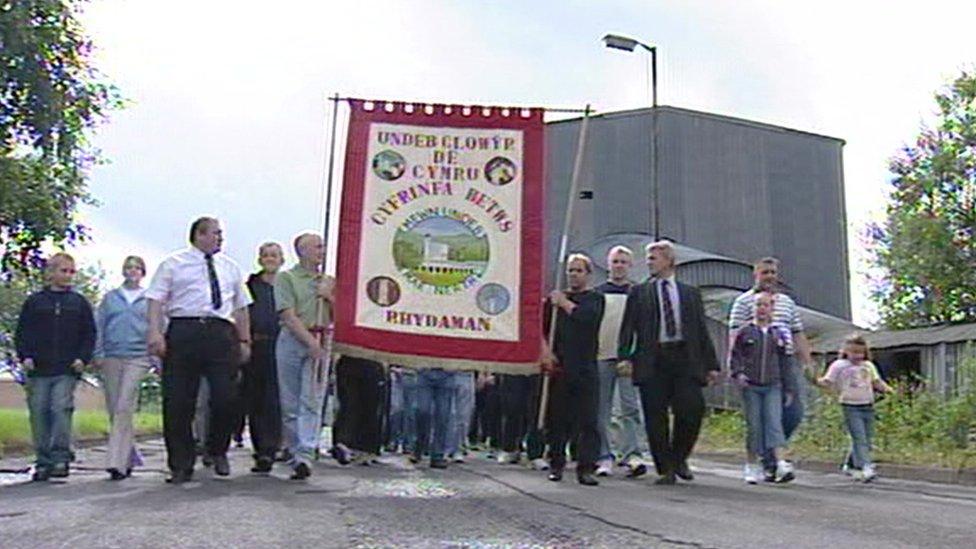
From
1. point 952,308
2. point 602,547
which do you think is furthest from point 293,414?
point 952,308

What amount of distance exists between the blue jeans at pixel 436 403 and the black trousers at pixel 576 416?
6.17ft

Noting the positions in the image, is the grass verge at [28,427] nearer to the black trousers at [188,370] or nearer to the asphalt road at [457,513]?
the black trousers at [188,370]

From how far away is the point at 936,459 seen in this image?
1370cm

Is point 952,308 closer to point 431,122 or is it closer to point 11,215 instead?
point 11,215

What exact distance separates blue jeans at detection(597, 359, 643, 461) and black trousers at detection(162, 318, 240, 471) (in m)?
3.37

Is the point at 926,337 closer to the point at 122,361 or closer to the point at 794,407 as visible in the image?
the point at 794,407

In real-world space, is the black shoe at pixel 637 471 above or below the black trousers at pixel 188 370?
below

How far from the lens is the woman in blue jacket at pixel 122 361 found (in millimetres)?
9625

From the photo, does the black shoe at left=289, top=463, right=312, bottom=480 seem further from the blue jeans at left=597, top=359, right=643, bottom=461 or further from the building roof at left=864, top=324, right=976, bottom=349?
the building roof at left=864, top=324, right=976, bottom=349

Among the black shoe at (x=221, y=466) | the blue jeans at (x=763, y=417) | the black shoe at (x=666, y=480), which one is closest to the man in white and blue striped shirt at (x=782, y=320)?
the blue jeans at (x=763, y=417)

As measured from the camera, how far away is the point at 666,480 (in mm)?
9758

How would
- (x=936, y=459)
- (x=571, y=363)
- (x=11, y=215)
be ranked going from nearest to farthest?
(x=571, y=363)
(x=936, y=459)
(x=11, y=215)

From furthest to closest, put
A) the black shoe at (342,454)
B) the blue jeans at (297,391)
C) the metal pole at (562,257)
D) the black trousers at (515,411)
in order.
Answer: the black trousers at (515,411), the black shoe at (342,454), the metal pole at (562,257), the blue jeans at (297,391)

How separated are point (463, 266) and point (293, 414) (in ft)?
5.28
